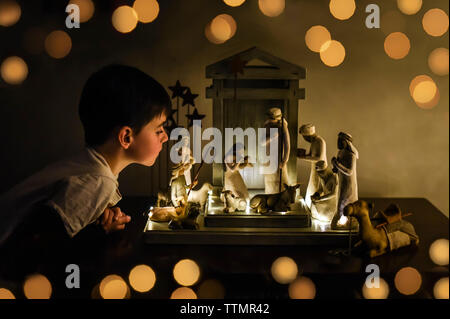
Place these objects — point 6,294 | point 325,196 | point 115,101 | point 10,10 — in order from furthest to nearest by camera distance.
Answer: point 10,10, point 325,196, point 115,101, point 6,294

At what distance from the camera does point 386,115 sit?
5.53 ft

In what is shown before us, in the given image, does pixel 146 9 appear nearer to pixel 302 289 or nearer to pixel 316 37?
pixel 316 37

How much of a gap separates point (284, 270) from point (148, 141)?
44 centimetres

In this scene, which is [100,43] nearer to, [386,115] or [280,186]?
[280,186]

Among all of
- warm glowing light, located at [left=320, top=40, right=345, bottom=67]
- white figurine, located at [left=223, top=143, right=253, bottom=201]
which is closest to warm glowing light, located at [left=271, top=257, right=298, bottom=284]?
white figurine, located at [left=223, top=143, right=253, bottom=201]

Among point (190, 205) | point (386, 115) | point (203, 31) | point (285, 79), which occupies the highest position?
point (203, 31)

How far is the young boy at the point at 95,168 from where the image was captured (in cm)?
111

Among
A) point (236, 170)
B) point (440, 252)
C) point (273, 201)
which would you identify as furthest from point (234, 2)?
point (440, 252)

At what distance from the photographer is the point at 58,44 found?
5.28ft

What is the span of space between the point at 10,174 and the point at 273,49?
3.03ft

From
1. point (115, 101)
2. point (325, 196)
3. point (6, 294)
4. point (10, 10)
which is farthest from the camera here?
point (10, 10)

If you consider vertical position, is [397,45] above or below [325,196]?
above

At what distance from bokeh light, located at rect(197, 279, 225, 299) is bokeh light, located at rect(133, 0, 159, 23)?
2.75 ft

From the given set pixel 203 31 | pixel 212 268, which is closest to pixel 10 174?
pixel 203 31
